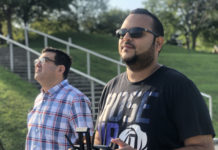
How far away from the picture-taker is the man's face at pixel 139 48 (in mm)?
1885

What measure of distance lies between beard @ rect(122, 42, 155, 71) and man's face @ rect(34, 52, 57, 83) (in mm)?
1643

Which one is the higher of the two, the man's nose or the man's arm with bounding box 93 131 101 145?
the man's nose

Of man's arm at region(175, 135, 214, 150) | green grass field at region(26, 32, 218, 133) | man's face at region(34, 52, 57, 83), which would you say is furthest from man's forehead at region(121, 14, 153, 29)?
green grass field at region(26, 32, 218, 133)

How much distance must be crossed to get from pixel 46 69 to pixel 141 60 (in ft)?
5.76

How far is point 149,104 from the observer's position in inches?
70.2

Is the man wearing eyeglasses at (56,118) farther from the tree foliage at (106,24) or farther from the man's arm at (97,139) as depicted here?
the tree foliage at (106,24)

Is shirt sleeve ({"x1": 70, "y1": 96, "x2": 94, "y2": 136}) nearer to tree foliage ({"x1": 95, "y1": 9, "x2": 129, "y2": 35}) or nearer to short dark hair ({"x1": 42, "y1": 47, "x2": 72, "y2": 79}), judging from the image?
short dark hair ({"x1": 42, "y1": 47, "x2": 72, "y2": 79})

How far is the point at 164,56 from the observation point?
18938mm

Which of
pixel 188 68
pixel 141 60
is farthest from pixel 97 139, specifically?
pixel 188 68

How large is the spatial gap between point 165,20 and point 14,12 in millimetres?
25262

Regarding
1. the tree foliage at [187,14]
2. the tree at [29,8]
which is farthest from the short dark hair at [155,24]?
the tree foliage at [187,14]

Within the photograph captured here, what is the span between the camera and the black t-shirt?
5.49 ft

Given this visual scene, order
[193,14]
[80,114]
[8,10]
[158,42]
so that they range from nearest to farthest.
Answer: [158,42] < [80,114] < [8,10] < [193,14]

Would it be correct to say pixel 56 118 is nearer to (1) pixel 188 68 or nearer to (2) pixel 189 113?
(2) pixel 189 113
